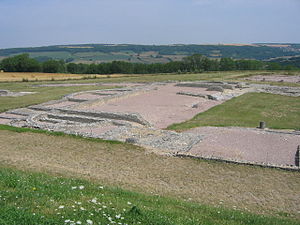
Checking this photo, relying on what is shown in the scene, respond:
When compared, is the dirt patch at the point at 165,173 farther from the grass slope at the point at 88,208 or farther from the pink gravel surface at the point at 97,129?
the pink gravel surface at the point at 97,129

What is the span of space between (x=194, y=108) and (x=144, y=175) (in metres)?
14.5

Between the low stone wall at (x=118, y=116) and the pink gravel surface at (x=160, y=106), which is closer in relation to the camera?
the low stone wall at (x=118, y=116)

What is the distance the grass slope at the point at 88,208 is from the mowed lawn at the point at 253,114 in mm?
10377

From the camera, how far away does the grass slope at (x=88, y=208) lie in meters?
4.50

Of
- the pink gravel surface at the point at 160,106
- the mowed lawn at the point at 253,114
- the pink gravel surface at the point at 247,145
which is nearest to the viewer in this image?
the pink gravel surface at the point at 247,145

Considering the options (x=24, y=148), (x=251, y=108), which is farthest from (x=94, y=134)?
(x=251, y=108)

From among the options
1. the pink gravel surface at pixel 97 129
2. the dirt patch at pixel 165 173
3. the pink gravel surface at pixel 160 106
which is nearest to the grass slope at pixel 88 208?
the dirt patch at pixel 165 173

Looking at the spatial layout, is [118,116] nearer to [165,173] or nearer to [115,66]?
[165,173]

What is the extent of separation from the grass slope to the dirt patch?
1333mm

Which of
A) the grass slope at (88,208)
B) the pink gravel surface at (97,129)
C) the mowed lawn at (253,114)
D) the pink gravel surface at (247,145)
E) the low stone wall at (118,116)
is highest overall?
the grass slope at (88,208)

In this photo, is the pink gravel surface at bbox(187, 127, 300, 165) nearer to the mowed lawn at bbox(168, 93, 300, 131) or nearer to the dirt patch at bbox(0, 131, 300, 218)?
the dirt patch at bbox(0, 131, 300, 218)

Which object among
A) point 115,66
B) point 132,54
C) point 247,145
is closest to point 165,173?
point 247,145

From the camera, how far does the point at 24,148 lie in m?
11.9

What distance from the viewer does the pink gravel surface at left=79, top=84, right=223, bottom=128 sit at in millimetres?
19625
